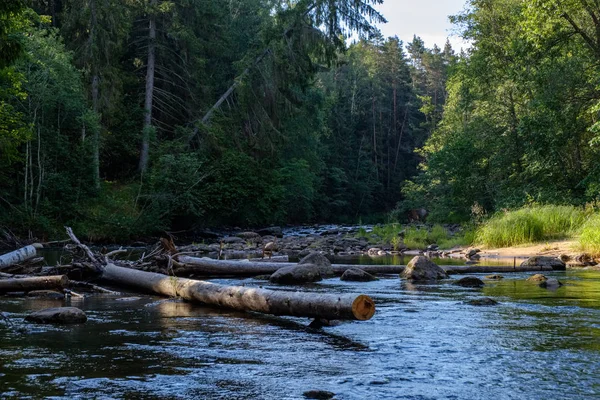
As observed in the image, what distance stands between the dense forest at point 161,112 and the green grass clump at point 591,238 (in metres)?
19.8

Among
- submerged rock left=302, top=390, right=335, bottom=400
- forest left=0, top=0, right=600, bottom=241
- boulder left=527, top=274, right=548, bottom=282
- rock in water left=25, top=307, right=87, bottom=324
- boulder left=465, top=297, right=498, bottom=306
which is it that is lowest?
submerged rock left=302, top=390, right=335, bottom=400

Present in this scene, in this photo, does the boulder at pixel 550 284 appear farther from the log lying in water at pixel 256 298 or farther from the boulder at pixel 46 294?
the boulder at pixel 46 294

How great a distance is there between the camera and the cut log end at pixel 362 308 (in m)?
5.94

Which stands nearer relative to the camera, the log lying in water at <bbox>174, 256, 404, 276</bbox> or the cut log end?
the cut log end

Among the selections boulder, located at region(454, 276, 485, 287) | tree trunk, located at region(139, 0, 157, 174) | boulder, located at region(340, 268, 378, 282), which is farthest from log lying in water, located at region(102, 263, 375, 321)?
tree trunk, located at region(139, 0, 157, 174)

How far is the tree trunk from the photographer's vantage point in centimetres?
3478

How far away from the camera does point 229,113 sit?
3794 centimetres

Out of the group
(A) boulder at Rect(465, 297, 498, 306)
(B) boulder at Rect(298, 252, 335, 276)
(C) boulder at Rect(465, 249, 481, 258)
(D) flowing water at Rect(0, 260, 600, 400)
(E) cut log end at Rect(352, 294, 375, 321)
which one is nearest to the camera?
(D) flowing water at Rect(0, 260, 600, 400)

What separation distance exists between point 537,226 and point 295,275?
37.6 ft

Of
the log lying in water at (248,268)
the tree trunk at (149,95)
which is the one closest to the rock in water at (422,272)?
the log lying in water at (248,268)

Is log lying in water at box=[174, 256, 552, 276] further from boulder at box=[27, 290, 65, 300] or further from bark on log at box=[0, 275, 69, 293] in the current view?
bark on log at box=[0, 275, 69, 293]

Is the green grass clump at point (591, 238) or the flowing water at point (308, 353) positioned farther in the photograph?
the green grass clump at point (591, 238)

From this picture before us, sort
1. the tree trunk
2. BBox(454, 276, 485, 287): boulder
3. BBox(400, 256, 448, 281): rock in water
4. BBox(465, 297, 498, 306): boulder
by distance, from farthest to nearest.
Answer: the tree trunk → BBox(400, 256, 448, 281): rock in water → BBox(454, 276, 485, 287): boulder → BBox(465, 297, 498, 306): boulder

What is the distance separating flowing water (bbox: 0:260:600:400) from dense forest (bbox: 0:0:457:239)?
18.7 metres
